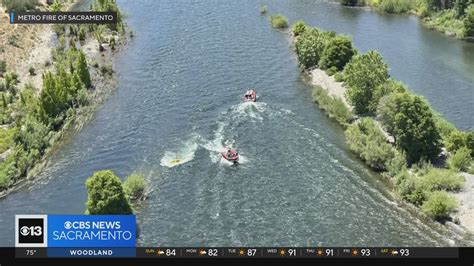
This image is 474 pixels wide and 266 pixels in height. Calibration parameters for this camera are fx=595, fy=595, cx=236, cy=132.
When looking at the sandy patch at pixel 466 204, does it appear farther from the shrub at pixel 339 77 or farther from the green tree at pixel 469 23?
the green tree at pixel 469 23

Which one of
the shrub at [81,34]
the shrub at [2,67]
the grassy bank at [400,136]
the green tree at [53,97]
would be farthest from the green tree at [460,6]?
the shrub at [2,67]

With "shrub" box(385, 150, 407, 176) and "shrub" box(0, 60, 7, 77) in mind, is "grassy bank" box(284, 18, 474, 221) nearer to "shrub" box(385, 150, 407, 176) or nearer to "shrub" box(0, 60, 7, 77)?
"shrub" box(385, 150, 407, 176)

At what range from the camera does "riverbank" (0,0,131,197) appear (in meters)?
92.8

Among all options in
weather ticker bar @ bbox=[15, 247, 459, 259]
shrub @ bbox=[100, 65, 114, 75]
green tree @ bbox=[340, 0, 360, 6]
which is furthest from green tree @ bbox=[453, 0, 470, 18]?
weather ticker bar @ bbox=[15, 247, 459, 259]

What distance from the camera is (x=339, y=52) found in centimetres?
12250

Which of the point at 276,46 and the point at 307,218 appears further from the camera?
the point at 276,46

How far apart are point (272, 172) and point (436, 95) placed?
4636 centimetres

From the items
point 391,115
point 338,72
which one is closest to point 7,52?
point 338,72

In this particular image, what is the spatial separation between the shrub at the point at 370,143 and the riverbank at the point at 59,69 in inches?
1861

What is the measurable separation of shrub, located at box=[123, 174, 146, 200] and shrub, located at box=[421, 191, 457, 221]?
37762 millimetres

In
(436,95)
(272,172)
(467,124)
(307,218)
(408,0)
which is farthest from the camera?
(408,0)

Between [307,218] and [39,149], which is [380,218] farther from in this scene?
[39,149]

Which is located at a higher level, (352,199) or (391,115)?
(391,115)

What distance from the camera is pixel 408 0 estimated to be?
576 feet
